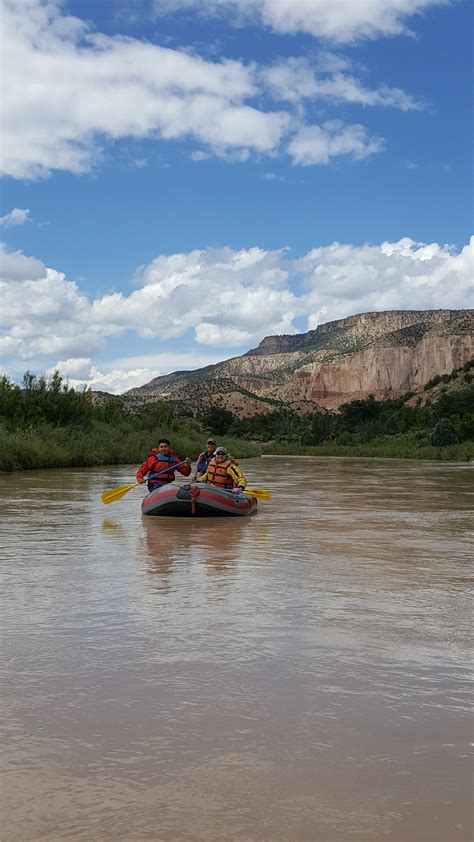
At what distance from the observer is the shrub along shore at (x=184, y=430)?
95.8 ft

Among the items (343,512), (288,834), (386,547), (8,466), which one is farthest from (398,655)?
(8,466)

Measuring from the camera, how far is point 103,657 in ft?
16.0

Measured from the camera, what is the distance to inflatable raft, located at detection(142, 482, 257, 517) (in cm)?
1282

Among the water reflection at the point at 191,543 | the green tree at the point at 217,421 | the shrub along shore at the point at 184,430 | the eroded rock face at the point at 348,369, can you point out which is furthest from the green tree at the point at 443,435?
the eroded rock face at the point at 348,369

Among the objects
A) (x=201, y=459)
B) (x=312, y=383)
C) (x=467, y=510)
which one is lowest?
(x=467, y=510)

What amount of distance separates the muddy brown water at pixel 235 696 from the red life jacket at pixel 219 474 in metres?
4.29

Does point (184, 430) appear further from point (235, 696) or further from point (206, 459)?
point (235, 696)

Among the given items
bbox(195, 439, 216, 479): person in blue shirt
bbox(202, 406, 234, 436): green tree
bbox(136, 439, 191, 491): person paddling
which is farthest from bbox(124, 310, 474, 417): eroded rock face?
bbox(136, 439, 191, 491): person paddling

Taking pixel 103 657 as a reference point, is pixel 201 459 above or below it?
above

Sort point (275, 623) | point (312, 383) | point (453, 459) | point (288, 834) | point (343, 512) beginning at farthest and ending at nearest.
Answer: point (312, 383), point (453, 459), point (343, 512), point (275, 623), point (288, 834)

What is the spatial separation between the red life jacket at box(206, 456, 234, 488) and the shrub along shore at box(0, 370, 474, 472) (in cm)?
1212

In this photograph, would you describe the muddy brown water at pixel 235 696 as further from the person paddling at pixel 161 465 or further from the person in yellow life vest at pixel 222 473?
the person paddling at pixel 161 465

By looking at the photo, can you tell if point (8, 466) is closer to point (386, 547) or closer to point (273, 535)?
point (273, 535)

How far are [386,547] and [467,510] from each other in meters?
5.54
